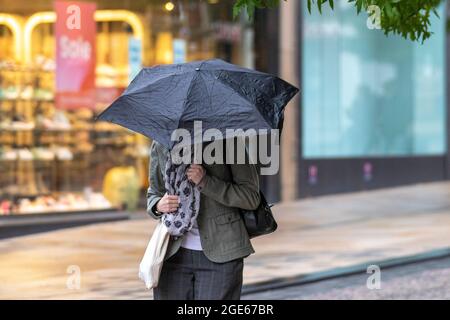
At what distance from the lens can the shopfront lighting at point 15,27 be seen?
12.7m

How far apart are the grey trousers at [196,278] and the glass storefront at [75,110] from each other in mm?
8818

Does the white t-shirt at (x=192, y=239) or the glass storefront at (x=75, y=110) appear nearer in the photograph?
the white t-shirt at (x=192, y=239)

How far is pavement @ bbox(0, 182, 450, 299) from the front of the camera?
29.6ft

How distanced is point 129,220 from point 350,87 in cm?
655

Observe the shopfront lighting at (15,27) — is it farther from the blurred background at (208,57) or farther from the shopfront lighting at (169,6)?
the shopfront lighting at (169,6)

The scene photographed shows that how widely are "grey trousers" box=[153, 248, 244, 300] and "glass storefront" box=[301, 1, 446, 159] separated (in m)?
13.1

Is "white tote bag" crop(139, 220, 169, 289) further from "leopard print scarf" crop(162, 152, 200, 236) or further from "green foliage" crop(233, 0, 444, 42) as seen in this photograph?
"green foliage" crop(233, 0, 444, 42)

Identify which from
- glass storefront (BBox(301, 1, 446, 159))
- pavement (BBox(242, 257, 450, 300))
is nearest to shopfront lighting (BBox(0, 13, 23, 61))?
pavement (BBox(242, 257, 450, 300))

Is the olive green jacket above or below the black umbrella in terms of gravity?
below

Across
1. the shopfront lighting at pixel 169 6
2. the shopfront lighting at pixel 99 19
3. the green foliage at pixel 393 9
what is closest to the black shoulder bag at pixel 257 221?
the green foliage at pixel 393 9

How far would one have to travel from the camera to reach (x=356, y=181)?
18578 mm

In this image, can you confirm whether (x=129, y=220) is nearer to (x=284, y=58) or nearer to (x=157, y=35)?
(x=157, y=35)

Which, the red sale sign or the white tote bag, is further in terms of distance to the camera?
the red sale sign
